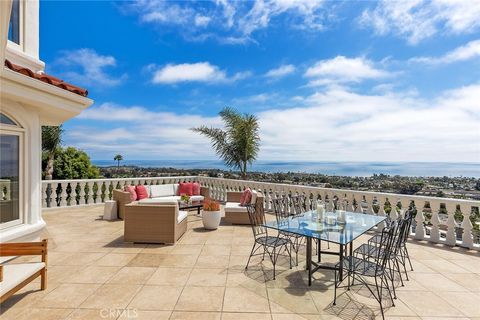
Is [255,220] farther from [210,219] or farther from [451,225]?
[451,225]

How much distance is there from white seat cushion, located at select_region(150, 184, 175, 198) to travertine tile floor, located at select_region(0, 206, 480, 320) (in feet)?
10.2

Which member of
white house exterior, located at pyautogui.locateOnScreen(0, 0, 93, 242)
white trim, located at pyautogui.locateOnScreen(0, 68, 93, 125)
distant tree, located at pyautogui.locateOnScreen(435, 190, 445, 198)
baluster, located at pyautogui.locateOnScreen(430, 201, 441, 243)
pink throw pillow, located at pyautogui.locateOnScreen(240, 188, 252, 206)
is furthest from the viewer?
pink throw pillow, located at pyautogui.locateOnScreen(240, 188, 252, 206)

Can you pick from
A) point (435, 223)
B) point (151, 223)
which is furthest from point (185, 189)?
point (435, 223)

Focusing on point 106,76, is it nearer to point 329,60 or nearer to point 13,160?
point 13,160

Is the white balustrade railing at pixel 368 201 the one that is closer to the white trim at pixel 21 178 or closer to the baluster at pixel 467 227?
the baluster at pixel 467 227

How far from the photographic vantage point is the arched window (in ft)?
12.5

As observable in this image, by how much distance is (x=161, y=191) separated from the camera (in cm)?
796

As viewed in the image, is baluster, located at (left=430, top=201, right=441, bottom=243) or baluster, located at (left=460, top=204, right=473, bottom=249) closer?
baluster, located at (left=460, top=204, right=473, bottom=249)

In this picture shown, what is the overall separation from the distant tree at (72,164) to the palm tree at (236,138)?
7.64 metres

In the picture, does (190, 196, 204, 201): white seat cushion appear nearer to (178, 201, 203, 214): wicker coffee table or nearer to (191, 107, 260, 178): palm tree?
(178, 201, 203, 214): wicker coffee table

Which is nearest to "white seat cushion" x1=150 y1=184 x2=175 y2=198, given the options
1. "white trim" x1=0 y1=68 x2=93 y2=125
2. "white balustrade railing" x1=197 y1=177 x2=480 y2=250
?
"white trim" x1=0 y1=68 x2=93 y2=125

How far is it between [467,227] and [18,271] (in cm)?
709

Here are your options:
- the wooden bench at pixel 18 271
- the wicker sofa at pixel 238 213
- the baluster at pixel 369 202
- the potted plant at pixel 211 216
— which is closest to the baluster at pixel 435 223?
the baluster at pixel 369 202

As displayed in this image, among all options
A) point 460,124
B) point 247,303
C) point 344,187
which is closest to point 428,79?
point 460,124
